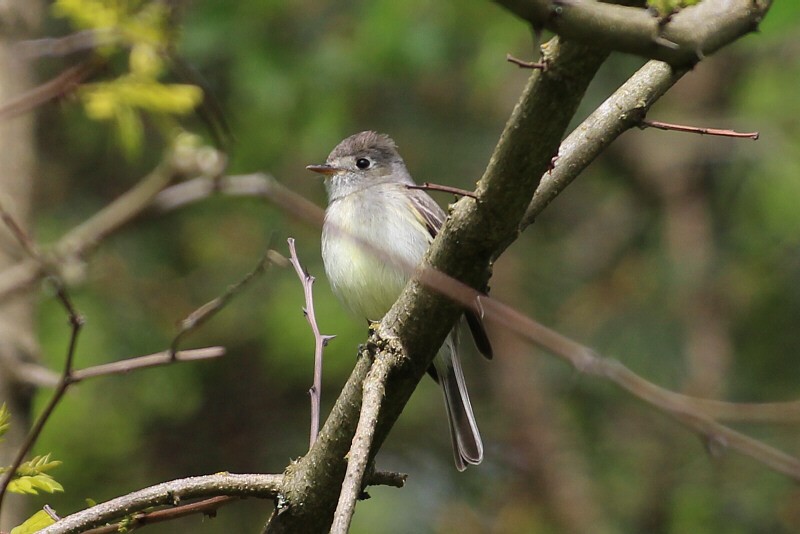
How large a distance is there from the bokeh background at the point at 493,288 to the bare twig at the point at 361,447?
390cm

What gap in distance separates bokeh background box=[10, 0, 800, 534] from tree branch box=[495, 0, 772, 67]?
4.47 metres

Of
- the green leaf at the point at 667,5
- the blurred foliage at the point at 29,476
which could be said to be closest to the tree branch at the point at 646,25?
the green leaf at the point at 667,5

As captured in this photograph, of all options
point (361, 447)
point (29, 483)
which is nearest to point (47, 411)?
point (29, 483)

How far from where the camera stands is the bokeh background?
649 cm

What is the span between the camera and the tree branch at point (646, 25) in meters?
1.38

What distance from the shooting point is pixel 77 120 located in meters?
7.41

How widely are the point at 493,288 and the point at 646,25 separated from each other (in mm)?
6280

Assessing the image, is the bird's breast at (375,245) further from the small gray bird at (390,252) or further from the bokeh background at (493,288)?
the bokeh background at (493,288)

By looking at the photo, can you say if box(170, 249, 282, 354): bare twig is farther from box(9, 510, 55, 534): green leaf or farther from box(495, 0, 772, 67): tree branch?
box(495, 0, 772, 67): tree branch

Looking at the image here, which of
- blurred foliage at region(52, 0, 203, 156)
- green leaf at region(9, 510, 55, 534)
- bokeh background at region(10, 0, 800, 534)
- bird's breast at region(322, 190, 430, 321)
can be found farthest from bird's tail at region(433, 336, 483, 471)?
bokeh background at region(10, 0, 800, 534)

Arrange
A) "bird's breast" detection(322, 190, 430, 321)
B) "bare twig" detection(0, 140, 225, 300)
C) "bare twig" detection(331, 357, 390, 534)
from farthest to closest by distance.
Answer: "bird's breast" detection(322, 190, 430, 321) → "bare twig" detection(0, 140, 225, 300) → "bare twig" detection(331, 357, 390, 534)

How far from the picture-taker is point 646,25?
4.78 ft

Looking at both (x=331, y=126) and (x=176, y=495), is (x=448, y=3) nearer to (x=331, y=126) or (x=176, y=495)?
(x=331, y=126)

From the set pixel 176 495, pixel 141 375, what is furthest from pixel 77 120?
pixel 176 495
